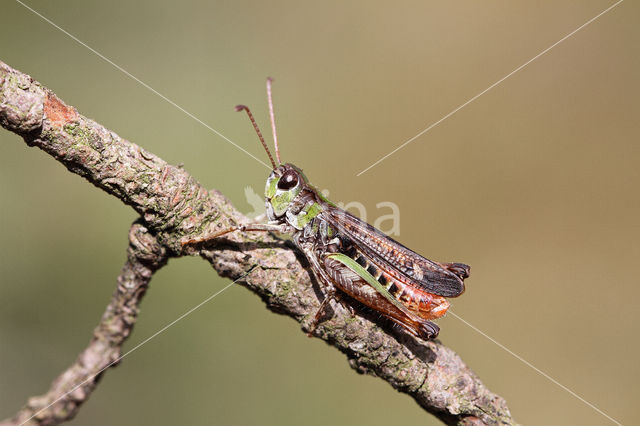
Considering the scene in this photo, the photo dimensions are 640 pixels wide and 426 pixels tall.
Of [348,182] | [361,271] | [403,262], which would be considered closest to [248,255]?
[361,271]

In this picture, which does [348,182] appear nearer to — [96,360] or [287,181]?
[287,181]

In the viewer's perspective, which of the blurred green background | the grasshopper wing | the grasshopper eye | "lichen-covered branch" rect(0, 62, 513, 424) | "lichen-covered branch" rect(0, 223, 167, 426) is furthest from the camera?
the blurred green background

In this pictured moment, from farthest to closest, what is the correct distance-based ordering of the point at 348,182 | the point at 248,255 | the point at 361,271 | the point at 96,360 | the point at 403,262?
the point at 348,182
the point at 403,262
the point at 361,271
the point at 96,360
the point at 248,255

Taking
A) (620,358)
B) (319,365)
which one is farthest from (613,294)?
(319,365)

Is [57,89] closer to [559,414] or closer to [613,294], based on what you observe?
[559,414]

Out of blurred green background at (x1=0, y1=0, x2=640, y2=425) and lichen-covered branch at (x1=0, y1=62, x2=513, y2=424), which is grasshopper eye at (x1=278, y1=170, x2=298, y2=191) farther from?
blurred green background at (x1=0, y1=0, x2=640, y2=425)

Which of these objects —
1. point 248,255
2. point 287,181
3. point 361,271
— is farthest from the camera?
point 287,181

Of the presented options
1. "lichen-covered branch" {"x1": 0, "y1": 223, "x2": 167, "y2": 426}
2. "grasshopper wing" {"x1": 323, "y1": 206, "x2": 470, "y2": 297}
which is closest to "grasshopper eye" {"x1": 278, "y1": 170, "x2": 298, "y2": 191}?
"grasshopper wing" {"x1": 323, "y1": 206, "x2": 470, "y2": 297}
